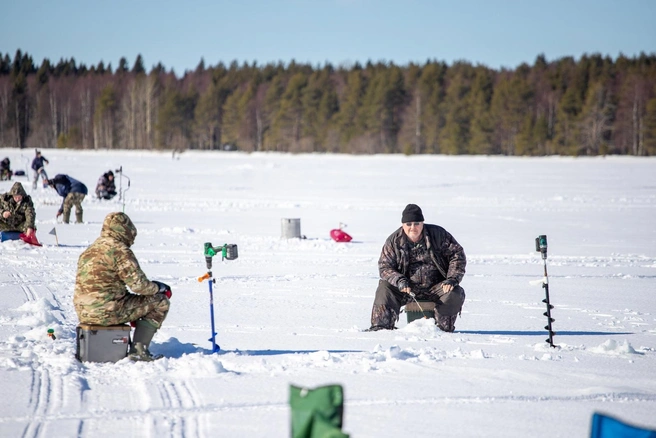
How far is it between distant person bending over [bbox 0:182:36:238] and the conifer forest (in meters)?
52.9

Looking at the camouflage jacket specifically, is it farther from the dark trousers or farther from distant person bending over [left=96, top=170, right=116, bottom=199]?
distant person bending over [left=96, top=170, right=116, bottom=199]

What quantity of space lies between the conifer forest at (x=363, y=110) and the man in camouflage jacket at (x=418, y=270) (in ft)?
181

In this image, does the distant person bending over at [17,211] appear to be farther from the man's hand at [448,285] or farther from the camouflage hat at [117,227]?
the man's hand at [448,285]

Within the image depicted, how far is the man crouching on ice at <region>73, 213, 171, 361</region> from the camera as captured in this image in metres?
5.41

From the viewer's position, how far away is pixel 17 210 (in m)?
12.6

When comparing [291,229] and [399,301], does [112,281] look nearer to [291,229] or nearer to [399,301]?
[399,301]

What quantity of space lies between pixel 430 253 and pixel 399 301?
543mm

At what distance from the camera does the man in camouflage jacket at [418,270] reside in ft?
22.9

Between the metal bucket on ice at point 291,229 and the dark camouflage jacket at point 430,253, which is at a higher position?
the metal bucket on ice at point 291,229

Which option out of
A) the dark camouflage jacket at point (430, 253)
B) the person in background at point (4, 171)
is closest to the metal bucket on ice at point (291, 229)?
the dark camouflage jacket at point (430, 253)

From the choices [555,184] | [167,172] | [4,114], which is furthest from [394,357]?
[4,114]

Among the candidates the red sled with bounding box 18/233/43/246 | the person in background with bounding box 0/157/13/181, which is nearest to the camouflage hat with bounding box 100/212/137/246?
the red sled with bounding box 18/233/43/246

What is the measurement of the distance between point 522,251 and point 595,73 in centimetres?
6528

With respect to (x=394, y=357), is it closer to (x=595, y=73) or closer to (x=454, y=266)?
(x=454, y=266)
